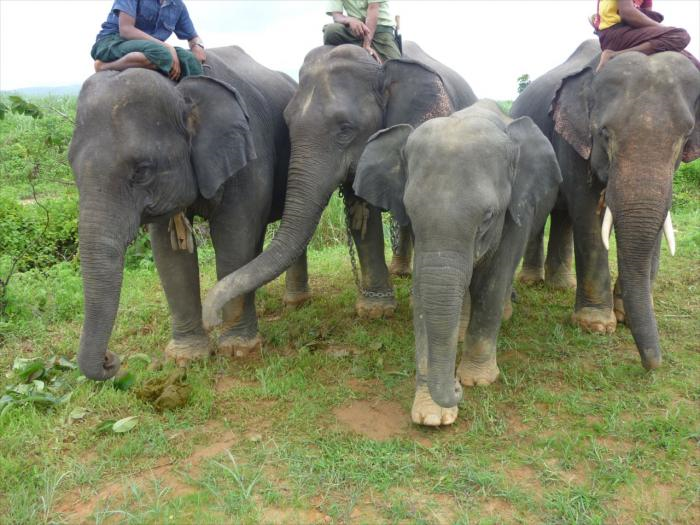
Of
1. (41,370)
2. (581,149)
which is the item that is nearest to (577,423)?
(581,149)

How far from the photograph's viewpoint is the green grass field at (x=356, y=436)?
2898 millimetres

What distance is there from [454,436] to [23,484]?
2124 millimetres

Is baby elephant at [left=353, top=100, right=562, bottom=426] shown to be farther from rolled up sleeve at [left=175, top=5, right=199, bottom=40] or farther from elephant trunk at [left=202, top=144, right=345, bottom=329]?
rolled up sleeve at [left=175, top=5, right=199, bottom=40]

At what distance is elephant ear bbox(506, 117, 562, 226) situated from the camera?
3.43 metres

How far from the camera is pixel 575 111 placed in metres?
4.33

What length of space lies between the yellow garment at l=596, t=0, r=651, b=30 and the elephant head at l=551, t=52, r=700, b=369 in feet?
1.49

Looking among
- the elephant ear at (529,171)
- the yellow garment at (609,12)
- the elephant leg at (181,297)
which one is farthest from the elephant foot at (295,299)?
the yellow garment at (609,12)

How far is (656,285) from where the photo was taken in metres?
5.76

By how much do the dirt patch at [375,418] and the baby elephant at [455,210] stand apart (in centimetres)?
13

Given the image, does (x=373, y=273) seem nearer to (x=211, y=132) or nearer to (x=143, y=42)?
(x=211, y=132)

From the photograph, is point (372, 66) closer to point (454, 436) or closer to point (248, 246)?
point (248, 246)

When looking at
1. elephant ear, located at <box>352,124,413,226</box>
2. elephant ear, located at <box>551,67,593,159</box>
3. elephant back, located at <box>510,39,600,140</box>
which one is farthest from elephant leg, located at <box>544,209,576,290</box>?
elephant ear, located at <box>352,124,413,226</box>

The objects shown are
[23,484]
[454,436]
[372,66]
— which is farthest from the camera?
[372,66]

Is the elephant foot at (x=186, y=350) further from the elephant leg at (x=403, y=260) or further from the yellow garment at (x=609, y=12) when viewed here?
the yellow garment at (x=609, y=12)
